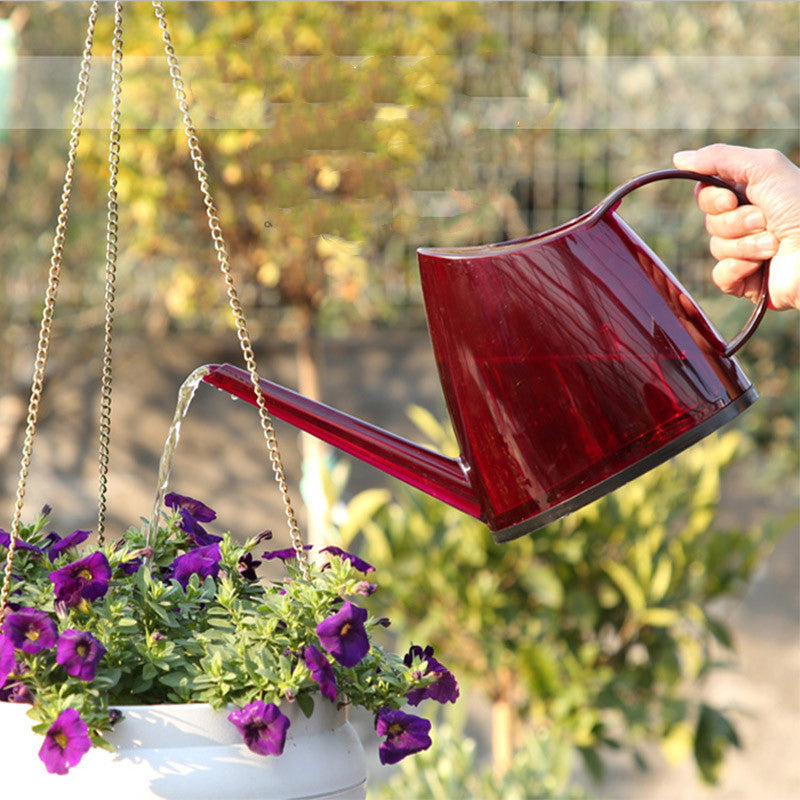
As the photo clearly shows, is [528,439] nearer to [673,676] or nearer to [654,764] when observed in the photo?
[673,676]

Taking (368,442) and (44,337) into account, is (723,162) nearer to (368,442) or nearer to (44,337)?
(368,442)

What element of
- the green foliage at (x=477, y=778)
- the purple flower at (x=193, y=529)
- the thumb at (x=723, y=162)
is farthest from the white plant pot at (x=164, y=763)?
the green foliage at (x=477, y=778)

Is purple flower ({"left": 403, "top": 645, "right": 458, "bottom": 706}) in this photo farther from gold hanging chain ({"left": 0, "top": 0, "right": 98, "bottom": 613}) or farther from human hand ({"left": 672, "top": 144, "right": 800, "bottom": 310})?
human hand ({"left": 672, "top": 144, "right": 800, "bottom": 310})

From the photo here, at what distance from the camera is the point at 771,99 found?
3.05 m

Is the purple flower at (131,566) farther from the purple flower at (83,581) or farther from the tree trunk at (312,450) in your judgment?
the tree trunk at (312,450)

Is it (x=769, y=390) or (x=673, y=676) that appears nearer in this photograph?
(x=673, y=676)

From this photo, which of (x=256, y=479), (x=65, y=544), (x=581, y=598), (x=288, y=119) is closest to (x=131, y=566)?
(x=65, y=544)

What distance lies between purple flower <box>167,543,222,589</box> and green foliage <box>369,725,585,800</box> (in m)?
1.37

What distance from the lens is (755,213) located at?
928mm

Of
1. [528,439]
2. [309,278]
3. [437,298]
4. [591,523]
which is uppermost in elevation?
[309,278]

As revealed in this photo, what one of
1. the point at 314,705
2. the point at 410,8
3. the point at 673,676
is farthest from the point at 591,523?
the point at 314,705

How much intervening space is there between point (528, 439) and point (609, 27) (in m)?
2.70

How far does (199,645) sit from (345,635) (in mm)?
108

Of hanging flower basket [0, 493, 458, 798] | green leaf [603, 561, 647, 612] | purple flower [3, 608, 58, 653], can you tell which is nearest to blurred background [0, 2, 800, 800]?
green leaf [603, 561, 647, 612]
